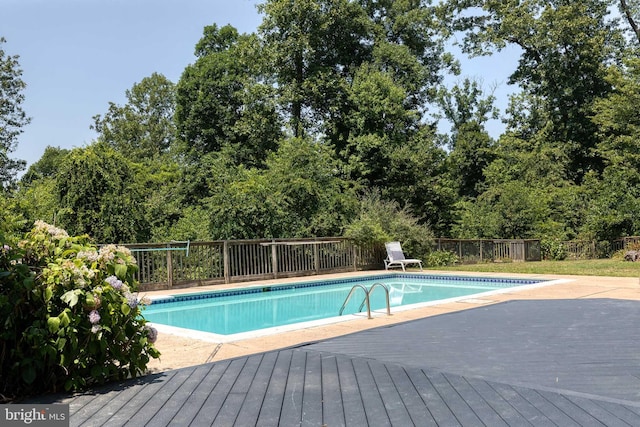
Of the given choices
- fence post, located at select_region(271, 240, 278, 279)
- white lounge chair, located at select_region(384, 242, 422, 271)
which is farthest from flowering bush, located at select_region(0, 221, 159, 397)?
white lounge chair, located at select_region(384, 242, 422, 271)

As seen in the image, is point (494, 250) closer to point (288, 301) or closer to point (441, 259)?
point (441, 259)

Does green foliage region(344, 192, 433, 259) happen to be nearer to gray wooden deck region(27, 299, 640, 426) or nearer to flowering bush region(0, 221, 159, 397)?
gray wooden deck region(27, 299, 640, 426)

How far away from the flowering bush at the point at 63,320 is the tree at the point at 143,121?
3047 cm

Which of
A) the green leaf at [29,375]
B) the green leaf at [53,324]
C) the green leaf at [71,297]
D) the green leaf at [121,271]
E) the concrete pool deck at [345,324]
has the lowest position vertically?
the concrete pool deck at [345,324]

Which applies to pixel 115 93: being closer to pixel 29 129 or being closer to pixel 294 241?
pixel 29 129

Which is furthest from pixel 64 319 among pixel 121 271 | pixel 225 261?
pixel 225 261

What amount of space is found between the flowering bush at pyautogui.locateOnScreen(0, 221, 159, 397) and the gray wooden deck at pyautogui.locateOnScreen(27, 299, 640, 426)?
0.19 metres

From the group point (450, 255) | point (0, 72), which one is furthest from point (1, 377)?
point (0, 72)

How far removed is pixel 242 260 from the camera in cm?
1184

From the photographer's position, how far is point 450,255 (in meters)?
16.7

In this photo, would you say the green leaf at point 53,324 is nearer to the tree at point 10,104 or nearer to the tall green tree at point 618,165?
the tall green tree at point 618,165

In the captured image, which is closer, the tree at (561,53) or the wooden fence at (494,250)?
the wooden fence at (494,250)

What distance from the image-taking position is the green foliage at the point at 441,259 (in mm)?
16069

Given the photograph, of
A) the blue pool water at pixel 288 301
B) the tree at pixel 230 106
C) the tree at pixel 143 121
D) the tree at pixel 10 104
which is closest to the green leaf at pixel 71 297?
the blue pool water at pixel 288 301
